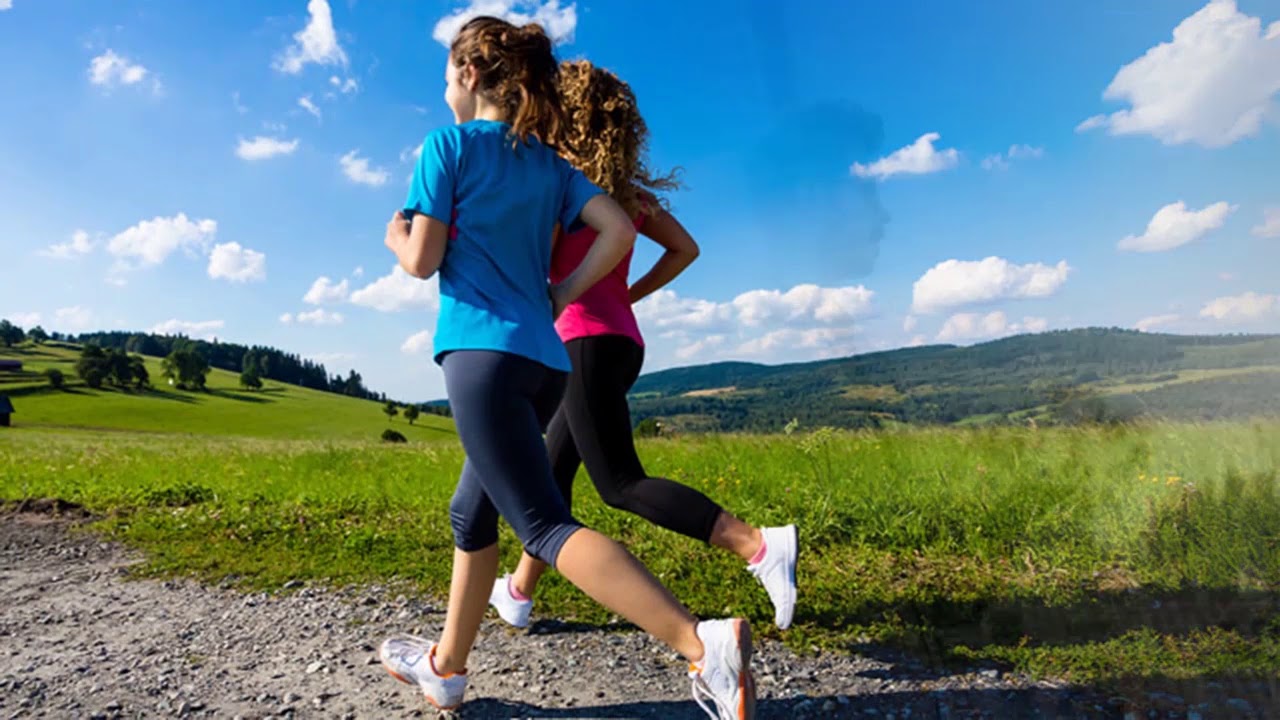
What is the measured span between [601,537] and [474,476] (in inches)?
23.3

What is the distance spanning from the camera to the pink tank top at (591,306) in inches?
117

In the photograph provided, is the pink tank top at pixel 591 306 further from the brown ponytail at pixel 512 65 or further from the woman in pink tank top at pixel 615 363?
the brown ponytail at pixel 512 65

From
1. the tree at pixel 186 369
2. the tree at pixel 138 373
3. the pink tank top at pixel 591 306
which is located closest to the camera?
the pink tank top at pixel 591 306

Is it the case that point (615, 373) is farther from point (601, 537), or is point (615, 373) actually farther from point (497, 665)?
point (497, 665)

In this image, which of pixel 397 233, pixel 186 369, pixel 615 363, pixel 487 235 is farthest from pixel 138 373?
pixel 487 235

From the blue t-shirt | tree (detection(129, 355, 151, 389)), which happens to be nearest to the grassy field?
the blue t-shirt

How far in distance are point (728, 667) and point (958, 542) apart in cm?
275

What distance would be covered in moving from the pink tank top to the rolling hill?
342 mm

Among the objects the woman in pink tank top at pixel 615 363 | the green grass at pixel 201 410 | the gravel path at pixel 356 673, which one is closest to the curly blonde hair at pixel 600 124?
the woman in pink tank top at pixel 615 363

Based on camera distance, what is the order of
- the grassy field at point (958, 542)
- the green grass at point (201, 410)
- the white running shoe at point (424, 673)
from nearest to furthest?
the white running shoe at point (424, 673) < the grassy field at point (958, 542) < the green grass at point (201, 410)

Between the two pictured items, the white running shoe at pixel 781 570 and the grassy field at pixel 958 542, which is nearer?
the white running shoe at pixel 781 570

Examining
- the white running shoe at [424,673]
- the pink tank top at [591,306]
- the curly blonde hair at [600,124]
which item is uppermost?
the curly blonde hair at [600,124]

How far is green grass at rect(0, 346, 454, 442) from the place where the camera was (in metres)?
55.7

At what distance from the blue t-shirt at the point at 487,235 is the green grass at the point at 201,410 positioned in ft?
163
